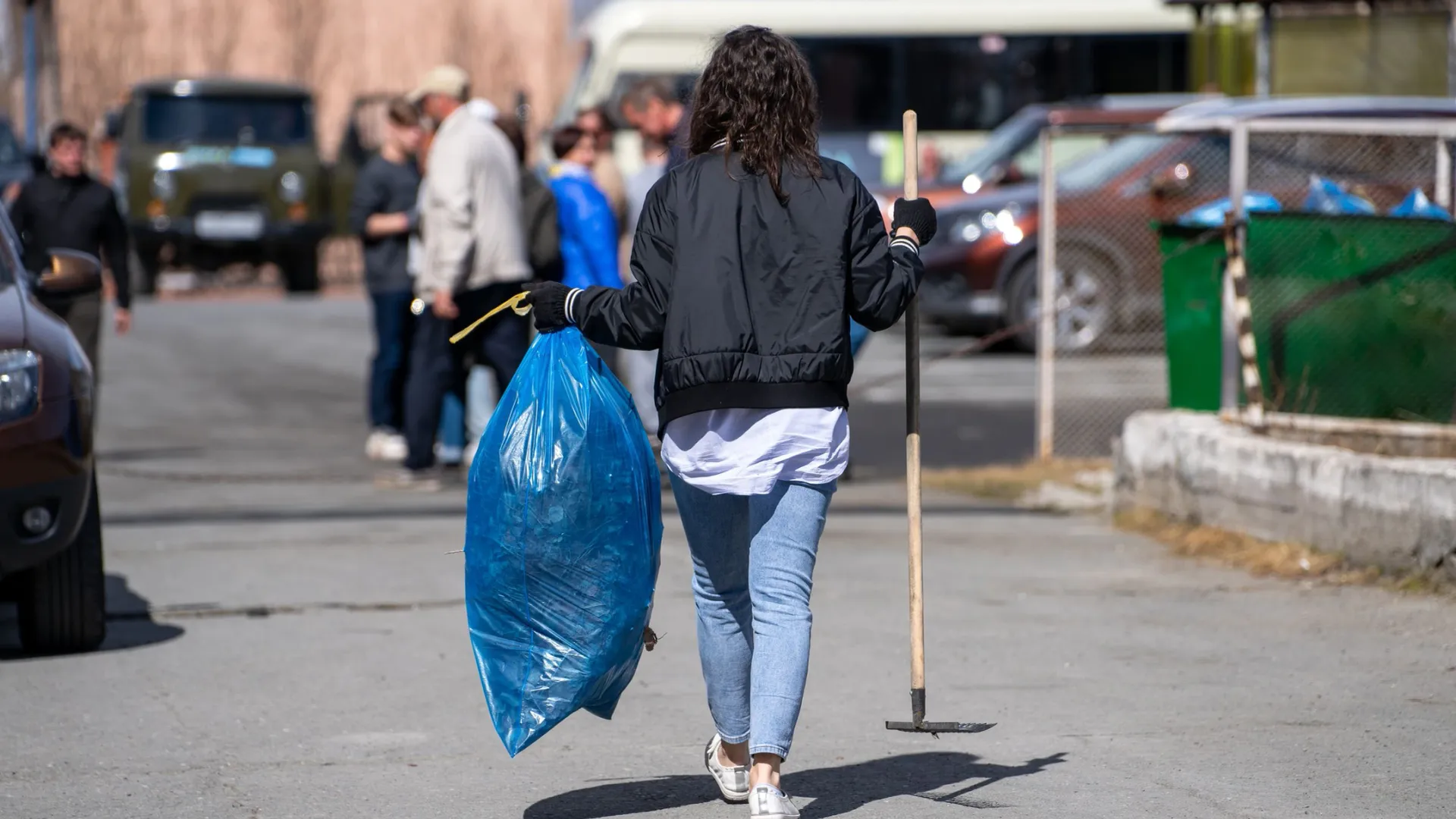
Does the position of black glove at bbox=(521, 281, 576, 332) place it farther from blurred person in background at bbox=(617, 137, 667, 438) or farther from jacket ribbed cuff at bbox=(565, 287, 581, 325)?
blurred person in background at bbox=(617, 137, 667, 438)

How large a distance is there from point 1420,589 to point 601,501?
374 centimetres

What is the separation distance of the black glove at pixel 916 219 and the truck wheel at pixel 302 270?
2114cm

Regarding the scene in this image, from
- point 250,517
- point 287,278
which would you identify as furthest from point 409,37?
point 250,517

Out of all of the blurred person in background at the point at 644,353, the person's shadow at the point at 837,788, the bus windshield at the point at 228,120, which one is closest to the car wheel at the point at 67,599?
the person's shadow at the point at 837,788

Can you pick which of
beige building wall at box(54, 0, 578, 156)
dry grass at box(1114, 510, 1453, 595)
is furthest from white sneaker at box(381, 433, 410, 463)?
beige building wall at box(54, 0, 578, 156)

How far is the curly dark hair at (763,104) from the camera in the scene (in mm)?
4445

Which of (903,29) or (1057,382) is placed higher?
(903,29)

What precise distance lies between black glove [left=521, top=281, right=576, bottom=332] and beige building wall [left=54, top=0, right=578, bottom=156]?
3351 centimetres

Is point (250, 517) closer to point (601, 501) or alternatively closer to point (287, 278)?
point (601, 501)

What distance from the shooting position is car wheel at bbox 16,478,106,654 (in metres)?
6.57

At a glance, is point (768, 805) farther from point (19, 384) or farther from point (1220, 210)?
point (1220, 210)

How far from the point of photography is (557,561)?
4613 mm

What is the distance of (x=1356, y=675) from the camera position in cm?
612

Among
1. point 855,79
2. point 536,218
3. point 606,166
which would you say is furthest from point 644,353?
point 855,79
